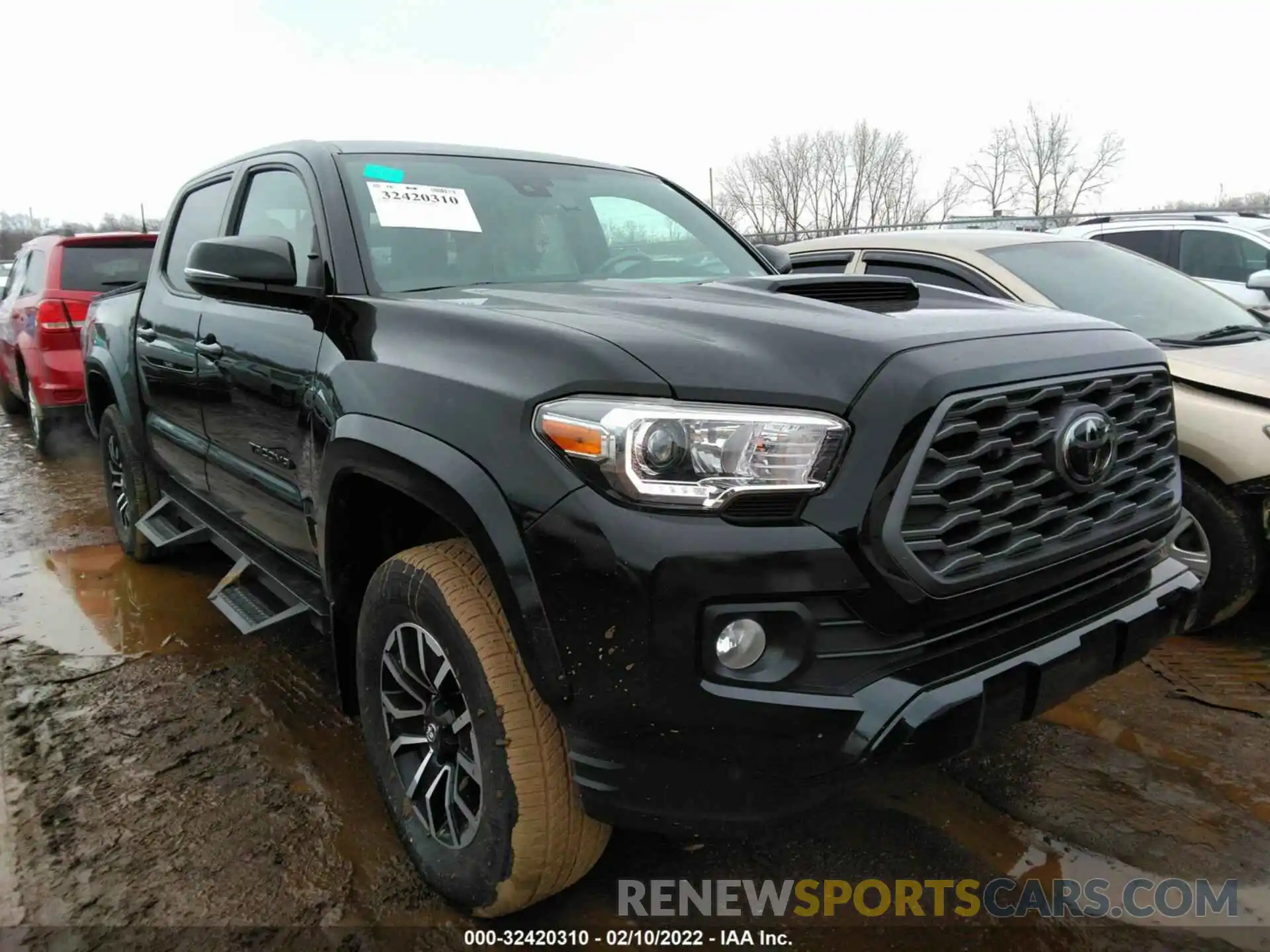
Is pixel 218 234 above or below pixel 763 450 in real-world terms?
above

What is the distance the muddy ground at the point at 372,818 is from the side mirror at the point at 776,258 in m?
1.89

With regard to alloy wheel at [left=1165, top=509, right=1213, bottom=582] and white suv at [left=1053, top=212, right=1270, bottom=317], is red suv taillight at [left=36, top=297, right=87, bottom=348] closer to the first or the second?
alloy wheel at [left=1165, top=509, right=1213, bottom=582]

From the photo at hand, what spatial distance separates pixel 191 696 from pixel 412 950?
1712mm

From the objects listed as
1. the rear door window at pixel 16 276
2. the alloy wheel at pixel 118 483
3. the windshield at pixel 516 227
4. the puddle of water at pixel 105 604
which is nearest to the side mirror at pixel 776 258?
the windshield at pixel 516 227

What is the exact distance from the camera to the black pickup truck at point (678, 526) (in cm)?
166

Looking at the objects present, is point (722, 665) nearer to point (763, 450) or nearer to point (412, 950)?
point (763, 450)

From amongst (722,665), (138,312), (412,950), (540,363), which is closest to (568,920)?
(412,950)

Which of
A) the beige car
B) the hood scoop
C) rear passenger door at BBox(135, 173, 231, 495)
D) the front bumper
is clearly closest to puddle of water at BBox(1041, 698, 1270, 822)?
the beige car

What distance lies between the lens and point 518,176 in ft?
10.3

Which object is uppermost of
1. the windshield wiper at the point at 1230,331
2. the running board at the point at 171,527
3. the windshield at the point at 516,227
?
the windshield at the point at 516,227

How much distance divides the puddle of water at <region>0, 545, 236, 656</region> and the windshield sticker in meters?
2.13

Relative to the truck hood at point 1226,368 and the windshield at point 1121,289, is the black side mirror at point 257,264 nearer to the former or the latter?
Result: the truck hood at point 1226,368

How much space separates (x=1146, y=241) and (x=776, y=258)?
6168 mm

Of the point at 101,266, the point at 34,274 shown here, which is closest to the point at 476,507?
the point at 101,266
